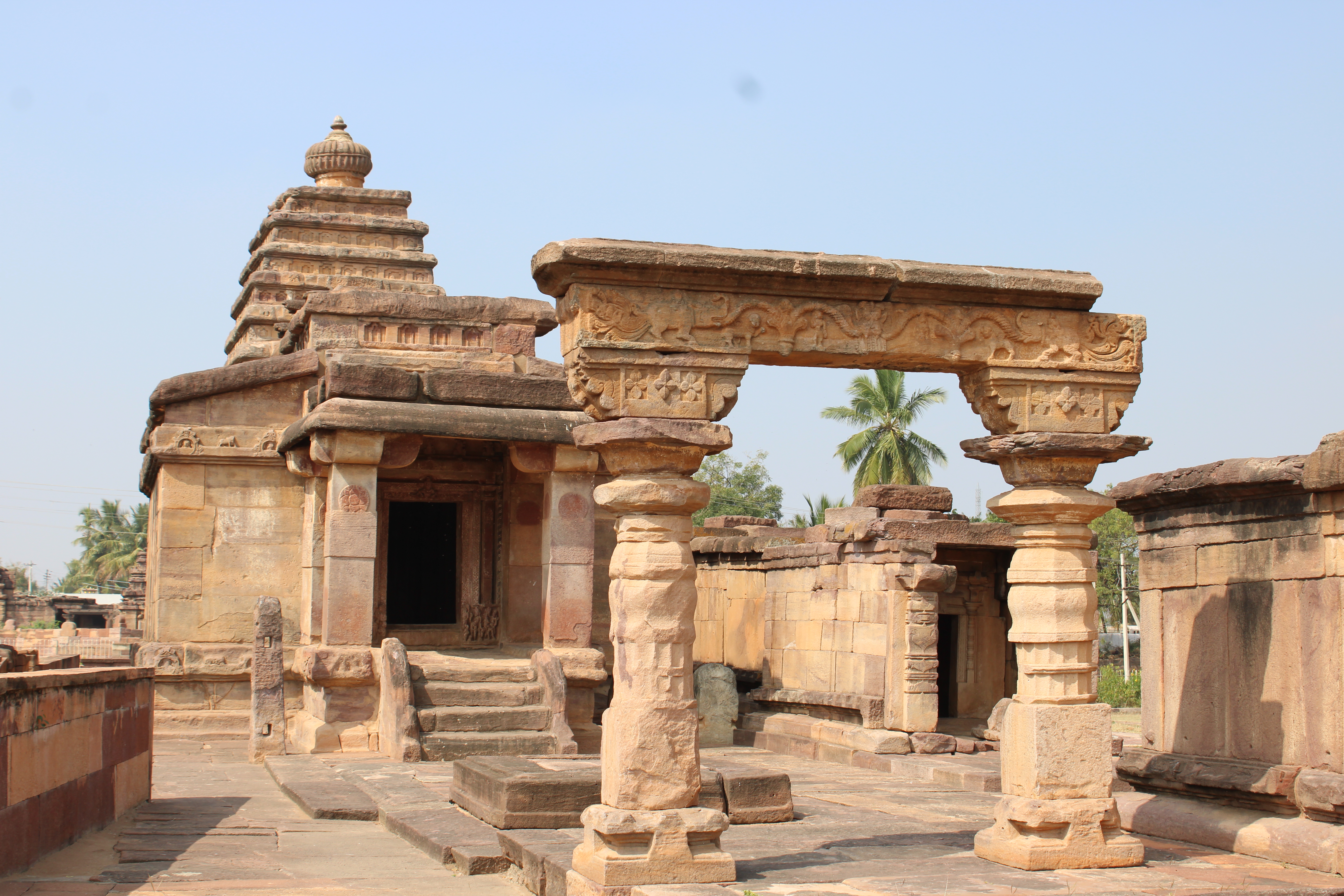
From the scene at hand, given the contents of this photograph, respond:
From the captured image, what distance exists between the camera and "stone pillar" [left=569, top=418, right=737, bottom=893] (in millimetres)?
6438

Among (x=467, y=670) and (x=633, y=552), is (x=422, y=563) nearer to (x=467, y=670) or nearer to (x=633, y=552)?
(x=467, y=670)

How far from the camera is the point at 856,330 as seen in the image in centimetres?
733

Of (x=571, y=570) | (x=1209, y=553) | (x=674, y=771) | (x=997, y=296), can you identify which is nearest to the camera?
(x=674, y=771)

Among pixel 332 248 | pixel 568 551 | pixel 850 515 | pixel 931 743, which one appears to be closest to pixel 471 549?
pixel 568 551

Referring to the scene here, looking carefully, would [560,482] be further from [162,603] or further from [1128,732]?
[1128,732]

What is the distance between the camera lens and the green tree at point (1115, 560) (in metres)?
38.3

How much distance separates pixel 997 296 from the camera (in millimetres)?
7484

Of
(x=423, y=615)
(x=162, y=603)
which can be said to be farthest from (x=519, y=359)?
(x=162, y=603)

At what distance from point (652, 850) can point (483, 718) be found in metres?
5.85

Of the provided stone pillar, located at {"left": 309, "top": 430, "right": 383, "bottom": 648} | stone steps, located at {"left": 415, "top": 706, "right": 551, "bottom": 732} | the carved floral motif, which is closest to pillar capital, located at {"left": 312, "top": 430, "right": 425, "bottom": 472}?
stone pillar, located at {"left": 309, "top": 430, "right": 383, "bottom": 648}

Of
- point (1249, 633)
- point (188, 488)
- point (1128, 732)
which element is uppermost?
point (188, 488)

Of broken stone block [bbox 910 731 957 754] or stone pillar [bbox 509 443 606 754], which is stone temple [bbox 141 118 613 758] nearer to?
stone pillar [bbox 509 443 606 754]

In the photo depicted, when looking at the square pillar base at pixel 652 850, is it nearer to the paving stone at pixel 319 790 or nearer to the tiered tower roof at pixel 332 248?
the paving stone at pixel 319 790

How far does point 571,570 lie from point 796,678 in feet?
10.3
